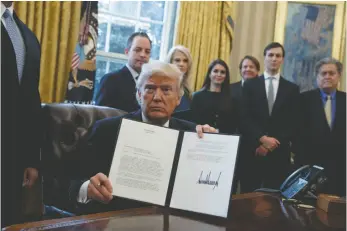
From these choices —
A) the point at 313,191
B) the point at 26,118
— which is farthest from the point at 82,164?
the point at 313,191

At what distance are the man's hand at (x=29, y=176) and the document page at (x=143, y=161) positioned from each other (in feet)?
2.62

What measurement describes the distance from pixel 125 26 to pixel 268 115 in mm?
2129

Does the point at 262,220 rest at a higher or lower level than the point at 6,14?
lower

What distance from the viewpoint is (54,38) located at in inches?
148

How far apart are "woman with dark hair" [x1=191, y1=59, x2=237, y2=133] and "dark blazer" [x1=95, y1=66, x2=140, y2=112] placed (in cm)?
52

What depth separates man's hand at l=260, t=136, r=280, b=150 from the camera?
338cm

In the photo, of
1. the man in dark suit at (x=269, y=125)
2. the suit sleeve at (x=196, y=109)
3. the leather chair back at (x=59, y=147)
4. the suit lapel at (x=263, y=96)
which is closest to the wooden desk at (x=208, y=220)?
the leather chair back at (x=59, y=147)

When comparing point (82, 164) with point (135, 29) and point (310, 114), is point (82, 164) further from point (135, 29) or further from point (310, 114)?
point (135, 29)

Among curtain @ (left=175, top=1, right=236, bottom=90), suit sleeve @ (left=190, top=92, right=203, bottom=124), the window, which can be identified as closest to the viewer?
suit sleeve @ (left=190, top=92, right=203, bottom=124)

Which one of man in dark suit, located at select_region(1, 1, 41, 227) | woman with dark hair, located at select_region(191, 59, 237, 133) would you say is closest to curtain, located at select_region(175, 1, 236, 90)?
woman with dark hair, located at select_region(191, 59, 237, 133)

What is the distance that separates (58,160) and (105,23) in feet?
9.75

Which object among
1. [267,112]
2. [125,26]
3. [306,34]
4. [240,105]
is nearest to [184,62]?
[240,105]

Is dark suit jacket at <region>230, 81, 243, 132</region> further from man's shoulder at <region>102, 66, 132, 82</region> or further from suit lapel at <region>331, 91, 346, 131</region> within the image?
man's shoulder at <region>102, 66, 132, 82</region>

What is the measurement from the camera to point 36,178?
82.4 inches
